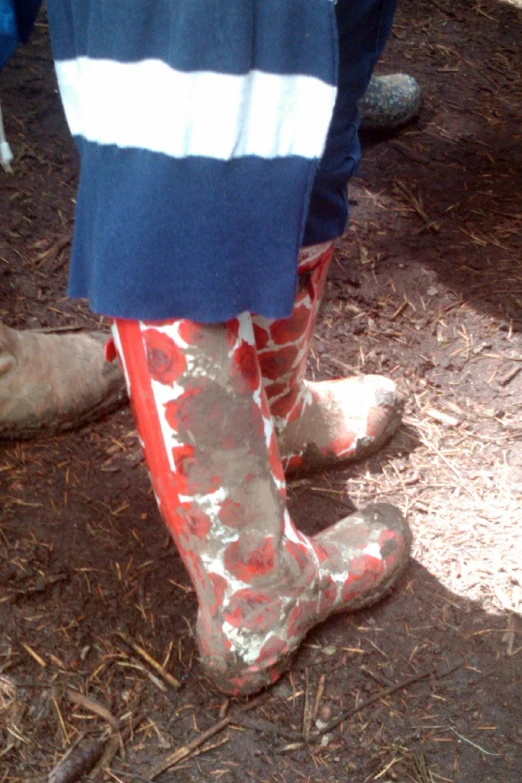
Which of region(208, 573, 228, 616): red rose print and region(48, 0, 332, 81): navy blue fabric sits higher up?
region(48, 0, 332, 81): navy blue fabric

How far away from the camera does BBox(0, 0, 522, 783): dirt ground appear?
102 centimetres

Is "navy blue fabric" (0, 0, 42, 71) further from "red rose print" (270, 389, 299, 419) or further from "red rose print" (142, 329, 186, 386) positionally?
"red rose print" (270, 389, 299, 419)

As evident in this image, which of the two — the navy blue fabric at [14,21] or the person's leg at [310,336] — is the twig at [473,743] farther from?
the navy blue fabric at [14,21]

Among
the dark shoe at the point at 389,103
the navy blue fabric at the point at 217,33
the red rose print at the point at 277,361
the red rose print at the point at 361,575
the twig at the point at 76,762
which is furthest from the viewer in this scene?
the dark shoe at the point at 389,103

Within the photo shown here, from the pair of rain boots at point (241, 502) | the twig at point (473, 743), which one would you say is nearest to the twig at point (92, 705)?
the pair of rain boots at point (241, 502)

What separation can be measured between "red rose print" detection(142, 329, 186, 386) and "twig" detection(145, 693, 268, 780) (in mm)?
516

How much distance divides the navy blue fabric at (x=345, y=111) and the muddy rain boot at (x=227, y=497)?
0.85ft

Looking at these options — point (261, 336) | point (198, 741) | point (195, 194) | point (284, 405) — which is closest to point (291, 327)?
point (261, 336)

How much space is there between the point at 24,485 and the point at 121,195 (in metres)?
0.71

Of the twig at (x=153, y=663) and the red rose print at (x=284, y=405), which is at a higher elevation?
the red rose print at (x=284, y=405)

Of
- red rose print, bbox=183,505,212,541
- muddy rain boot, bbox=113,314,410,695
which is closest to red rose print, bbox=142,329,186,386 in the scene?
muddy rain boot, bbox=113,314,410,695

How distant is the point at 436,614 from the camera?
4.02 ft

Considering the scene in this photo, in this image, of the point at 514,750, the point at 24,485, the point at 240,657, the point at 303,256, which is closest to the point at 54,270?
the point at 24,485

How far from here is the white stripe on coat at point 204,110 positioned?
70 centimetres
